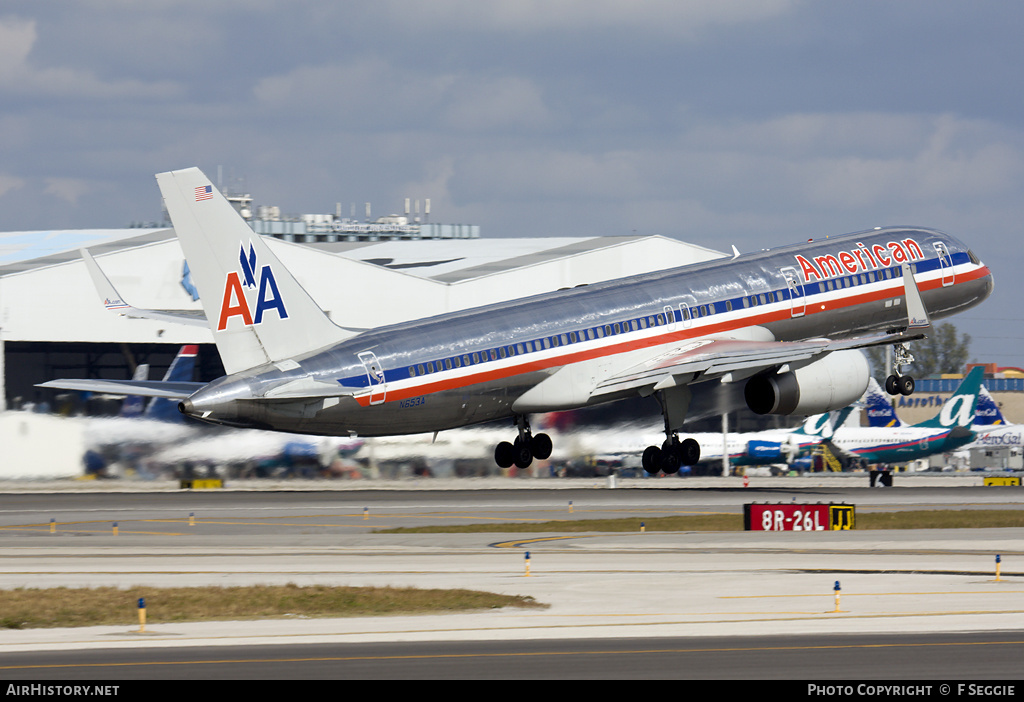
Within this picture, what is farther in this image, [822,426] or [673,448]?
[822,426]

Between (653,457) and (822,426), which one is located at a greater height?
(822,426)

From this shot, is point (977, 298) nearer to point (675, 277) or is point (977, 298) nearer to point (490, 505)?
point (675, 277)

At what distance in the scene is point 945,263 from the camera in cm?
5441

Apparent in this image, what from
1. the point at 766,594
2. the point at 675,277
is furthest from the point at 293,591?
the point at 675,277

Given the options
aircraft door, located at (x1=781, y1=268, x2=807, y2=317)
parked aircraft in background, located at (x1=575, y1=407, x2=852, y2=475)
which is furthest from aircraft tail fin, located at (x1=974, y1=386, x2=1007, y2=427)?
aircraft door, located at (x1=781, y1=268, x2=807, y2=317)

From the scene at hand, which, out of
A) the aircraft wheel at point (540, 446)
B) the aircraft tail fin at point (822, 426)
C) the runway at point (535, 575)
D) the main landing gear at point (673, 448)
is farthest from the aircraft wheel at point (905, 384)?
the aircraft tail fin at point (822, 426)

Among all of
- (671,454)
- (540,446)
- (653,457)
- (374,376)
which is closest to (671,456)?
(671,454)

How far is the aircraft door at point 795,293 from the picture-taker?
168 ft

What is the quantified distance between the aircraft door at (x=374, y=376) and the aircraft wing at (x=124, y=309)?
8990mm

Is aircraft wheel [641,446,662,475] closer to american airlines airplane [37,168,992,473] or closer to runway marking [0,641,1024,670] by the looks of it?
american airlines airplane [37,168,992,473]

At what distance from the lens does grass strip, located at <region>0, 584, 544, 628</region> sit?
38.3 metres

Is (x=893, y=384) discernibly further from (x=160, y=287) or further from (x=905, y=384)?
(x=160, y=287)

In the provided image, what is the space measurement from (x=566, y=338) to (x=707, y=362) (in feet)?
16.1

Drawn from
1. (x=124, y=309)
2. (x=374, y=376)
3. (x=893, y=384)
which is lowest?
(x=893, y=384)
